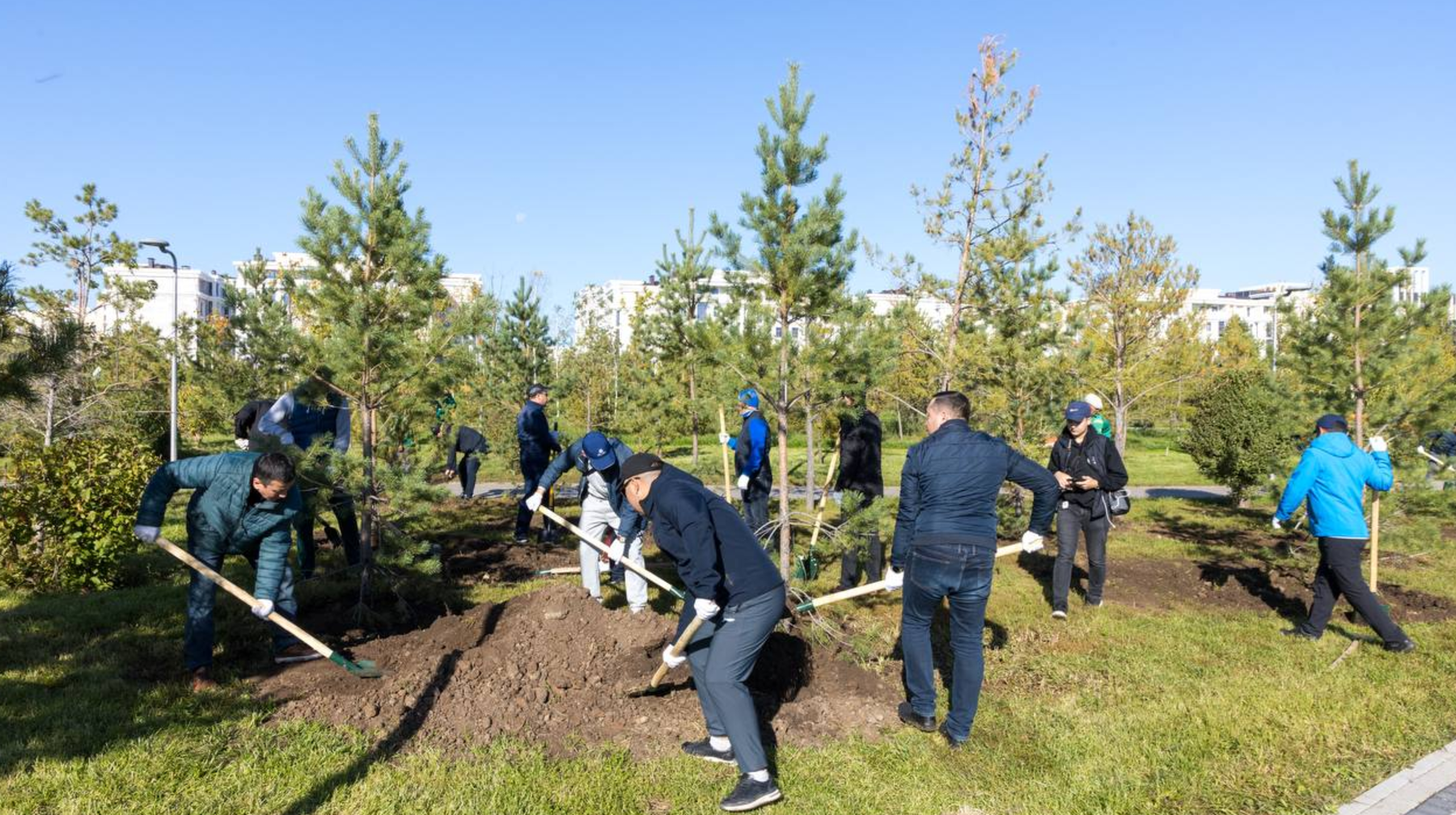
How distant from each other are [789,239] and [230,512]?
4294 millimetres

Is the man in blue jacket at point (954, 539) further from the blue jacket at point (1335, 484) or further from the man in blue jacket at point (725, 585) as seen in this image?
the blue jacket at point (1335, 484)

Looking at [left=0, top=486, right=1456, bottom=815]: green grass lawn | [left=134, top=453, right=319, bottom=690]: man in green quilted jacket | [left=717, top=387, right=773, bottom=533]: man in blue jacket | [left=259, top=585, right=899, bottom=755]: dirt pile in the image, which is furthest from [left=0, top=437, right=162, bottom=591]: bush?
[left=717, top=387, right=773, bottom=533]: man in blue jacket

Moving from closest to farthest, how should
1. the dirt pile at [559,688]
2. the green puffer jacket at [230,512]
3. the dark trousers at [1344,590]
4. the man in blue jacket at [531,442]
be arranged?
the dirt pile at [559,688] < the green puffer jacket at [230,512] < the dark trousers at [1344,590] < the man in blue jacket at [531,442]

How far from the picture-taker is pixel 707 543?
161 inches

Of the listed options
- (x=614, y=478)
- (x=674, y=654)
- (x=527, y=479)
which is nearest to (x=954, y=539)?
(x=674, y=654)

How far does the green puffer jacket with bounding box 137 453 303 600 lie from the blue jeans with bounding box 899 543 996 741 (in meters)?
3.98

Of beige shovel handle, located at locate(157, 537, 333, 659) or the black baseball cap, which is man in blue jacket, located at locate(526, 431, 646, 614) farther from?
beige shovel handle, located at locate(157, 537, 333, 659)

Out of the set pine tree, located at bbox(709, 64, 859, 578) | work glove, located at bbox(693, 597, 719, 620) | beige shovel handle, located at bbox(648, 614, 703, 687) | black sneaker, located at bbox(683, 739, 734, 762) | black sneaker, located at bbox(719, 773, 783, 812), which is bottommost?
black sneaker, located at bbox(683, 739, 734, 762)

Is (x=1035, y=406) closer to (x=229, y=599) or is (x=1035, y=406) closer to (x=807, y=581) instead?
(x=807, y=581)

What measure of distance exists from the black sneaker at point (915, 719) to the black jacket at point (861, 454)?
10.1 feet

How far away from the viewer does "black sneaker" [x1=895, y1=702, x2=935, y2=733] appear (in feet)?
16.1

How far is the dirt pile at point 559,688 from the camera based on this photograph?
4785 mm

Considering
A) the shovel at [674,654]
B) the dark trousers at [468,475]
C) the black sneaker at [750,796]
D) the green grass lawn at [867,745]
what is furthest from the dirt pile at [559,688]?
the dark trousers at [468,475]

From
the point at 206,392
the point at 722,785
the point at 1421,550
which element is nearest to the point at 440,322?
the point at 722,785
